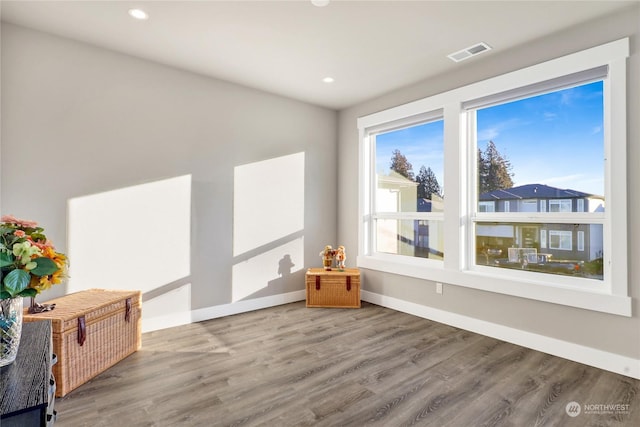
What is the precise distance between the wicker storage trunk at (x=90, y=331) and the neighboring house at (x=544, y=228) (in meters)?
3.36

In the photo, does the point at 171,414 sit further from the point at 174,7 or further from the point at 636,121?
the point at 636,121

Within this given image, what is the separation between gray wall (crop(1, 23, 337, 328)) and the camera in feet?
8.70

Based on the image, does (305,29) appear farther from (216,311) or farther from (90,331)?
(216,311)

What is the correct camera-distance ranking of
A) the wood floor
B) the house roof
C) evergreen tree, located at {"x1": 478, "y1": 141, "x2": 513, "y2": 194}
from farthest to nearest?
evergreen tree, located at {"x1": 478, "y1": 141, "x2": 513, "y2": 194} < the house roof < the wood floor

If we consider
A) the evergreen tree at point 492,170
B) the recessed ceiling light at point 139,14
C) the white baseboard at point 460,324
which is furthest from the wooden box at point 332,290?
the recessed ceiling light at point 139,14

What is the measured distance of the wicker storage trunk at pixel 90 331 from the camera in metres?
2.12

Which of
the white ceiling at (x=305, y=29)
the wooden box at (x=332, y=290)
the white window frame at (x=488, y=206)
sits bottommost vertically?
the wooden box at (x=332, y=290)

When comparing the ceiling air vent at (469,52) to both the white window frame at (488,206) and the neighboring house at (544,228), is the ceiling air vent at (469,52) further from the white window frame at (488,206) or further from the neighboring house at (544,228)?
the white window frame at (488,206)

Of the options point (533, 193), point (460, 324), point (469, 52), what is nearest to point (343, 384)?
point (460, 324)

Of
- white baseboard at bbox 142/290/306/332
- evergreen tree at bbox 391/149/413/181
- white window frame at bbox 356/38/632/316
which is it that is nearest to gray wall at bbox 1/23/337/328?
white baseboard at bbox 142/290/306/332

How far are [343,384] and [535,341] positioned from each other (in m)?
1.80

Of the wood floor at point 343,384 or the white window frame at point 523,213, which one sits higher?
the white window frame at point 523,213

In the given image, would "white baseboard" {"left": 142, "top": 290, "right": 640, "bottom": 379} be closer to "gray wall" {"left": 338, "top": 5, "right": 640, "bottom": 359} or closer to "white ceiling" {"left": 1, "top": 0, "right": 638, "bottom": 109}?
"gray wall" {"left": 338, "top": 5, "right": 640, "bottom": 359}

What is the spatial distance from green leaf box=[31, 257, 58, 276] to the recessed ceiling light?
2.17 m
